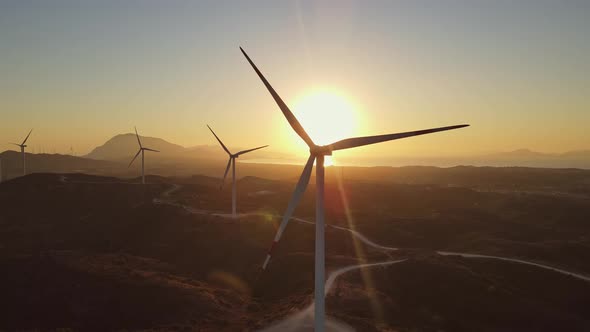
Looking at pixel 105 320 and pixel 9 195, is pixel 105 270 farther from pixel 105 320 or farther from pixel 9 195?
pixel 9 195

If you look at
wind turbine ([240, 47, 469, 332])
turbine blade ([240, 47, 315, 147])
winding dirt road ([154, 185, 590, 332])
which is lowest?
winding dirt road ([154, 185, 590, 332])

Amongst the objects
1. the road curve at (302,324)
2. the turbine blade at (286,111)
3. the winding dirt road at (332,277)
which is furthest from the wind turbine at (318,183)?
the winding dirt road at (332,277)

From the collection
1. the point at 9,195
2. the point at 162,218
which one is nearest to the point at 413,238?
the point at 162,218

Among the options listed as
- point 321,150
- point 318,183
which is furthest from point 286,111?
point 318,183

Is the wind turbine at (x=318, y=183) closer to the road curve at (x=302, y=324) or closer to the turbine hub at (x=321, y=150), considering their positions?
the turbine hub at (x=321, y=150)

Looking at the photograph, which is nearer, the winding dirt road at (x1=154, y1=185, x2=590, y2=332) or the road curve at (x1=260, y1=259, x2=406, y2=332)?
the road curve at (x1=260, y1=259, x2=406, y2=332)

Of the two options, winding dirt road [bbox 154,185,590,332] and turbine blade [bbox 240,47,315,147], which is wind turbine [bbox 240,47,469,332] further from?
winding dirt road [bbox 154,185,590,332]

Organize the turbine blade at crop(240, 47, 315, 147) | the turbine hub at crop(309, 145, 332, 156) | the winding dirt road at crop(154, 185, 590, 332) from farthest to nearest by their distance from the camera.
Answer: the winding dirt road at crop(154, 185, 590, 332)
the turbine blade at crop(240, 47, 315, 147)
the turbine hub at crop(309, 145, 332, 156)

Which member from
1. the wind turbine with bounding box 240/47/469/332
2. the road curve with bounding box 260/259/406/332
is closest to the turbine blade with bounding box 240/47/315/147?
the wind turbine with bounding box 240/47/469/332
